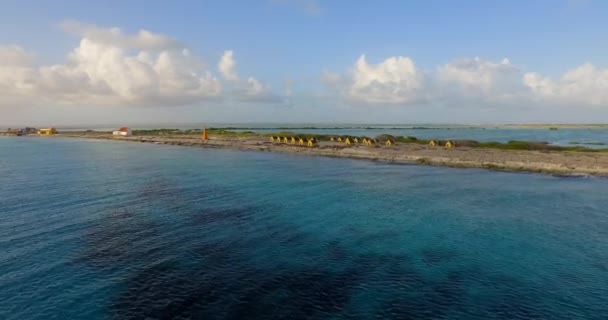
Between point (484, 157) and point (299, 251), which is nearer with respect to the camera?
point (299, 251)

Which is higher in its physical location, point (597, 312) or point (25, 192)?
point (25, 192)

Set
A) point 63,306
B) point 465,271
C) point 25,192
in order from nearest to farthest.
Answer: point 63,306 < point 465,271 < point 25,192

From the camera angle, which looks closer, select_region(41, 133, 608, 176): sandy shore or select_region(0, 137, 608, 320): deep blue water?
select_region(0, 137, 608, 320): deep blue water

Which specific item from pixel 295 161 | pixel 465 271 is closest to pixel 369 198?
pixel 465 271

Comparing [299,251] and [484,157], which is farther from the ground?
[484,157]

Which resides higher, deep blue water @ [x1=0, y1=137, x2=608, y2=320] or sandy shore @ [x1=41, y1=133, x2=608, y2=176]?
sandy shore @ [x1=41, y1=133, x2=608, y2=176]

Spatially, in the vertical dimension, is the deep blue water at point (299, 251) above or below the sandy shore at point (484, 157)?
below

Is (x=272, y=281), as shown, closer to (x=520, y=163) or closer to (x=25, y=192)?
(x=25, y=192)

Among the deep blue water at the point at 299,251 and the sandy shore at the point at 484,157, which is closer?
the deep blue water at the point at 299,251
